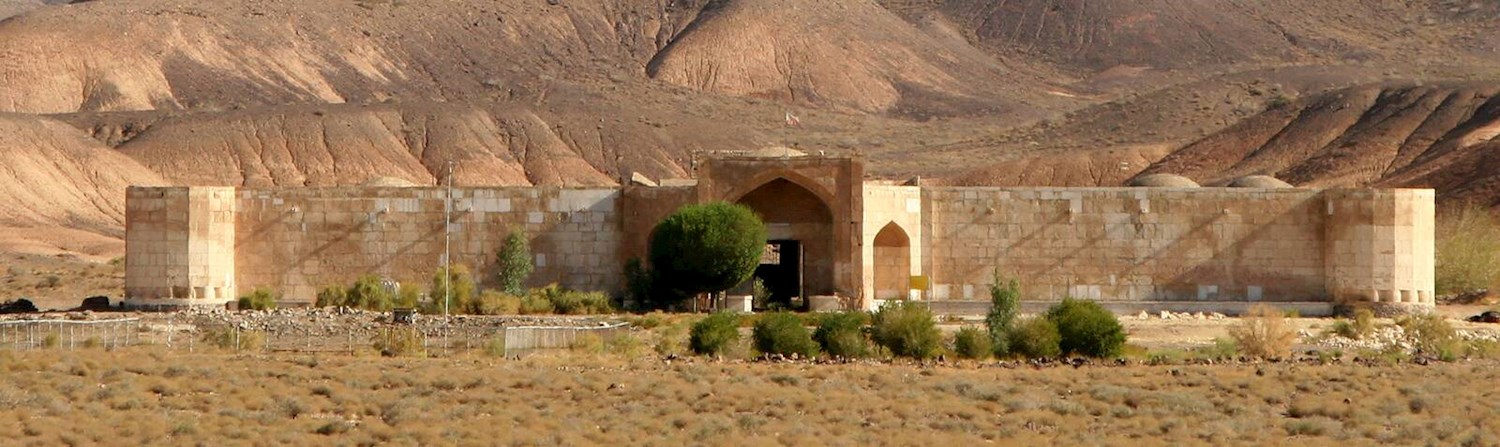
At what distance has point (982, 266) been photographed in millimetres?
42844

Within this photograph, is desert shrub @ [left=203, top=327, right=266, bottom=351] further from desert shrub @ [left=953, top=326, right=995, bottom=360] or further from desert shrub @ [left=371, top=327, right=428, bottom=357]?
desert shrub @ [left=953, top=326, right=995, bottom=360]

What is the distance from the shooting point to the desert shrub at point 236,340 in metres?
32.0

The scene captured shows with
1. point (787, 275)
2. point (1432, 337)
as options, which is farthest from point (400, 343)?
point (787, 275)

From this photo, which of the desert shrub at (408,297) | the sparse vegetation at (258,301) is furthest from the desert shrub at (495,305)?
the sparse vegetation at (258,301)

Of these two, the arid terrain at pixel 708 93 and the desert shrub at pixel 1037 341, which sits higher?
the arid terrain at pixel 708 93

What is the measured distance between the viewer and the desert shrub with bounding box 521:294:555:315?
41219mm

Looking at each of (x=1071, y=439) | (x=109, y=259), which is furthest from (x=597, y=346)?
(x=109, y=259)

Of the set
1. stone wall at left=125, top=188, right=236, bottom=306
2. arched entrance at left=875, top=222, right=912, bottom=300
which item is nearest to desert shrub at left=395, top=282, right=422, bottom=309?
stone wall at left=125, top=188, right=236, bottom=306

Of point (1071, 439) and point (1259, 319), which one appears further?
point (1259, 319)

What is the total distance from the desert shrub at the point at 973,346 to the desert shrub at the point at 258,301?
1537 centimetres

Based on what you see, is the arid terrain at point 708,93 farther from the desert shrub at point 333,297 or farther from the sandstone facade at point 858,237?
the desert shrub at point 333,297

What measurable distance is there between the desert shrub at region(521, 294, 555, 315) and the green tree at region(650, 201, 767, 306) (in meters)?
2.05

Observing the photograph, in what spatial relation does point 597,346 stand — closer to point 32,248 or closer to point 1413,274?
point 1413,274

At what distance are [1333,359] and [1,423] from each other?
17.7 metres
